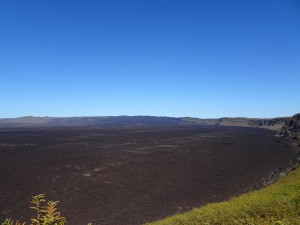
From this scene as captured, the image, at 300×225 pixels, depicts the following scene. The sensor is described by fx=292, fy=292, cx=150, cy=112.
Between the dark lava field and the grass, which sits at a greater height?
the grass

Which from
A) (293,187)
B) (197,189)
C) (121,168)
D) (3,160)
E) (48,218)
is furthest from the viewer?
(3,160)

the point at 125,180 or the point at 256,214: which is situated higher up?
the point at 256,214

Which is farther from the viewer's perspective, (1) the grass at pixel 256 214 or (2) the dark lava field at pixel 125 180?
(2) the dark lava field at pixel 125 180

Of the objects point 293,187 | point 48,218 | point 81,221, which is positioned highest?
point 48,218

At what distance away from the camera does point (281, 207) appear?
17.7 m

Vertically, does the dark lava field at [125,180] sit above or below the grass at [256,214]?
below

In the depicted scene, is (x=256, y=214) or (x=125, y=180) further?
(x=125, y=180)

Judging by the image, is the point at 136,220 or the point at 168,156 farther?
the point at 168,156

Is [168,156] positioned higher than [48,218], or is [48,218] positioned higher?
[48,218]

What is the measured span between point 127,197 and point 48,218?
29.8 meters

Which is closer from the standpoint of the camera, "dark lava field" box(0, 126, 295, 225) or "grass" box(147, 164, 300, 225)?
"grass" box(147, 164, 300, 225)

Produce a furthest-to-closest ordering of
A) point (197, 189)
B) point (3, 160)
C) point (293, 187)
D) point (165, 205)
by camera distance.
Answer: point (3, 160), point (197, 189), point (165, 205), point (293, 187)

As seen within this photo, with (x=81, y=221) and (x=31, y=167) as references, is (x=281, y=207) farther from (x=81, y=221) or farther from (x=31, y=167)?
(x=31, y=167)

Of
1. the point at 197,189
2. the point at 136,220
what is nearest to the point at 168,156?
the point at 197,189
